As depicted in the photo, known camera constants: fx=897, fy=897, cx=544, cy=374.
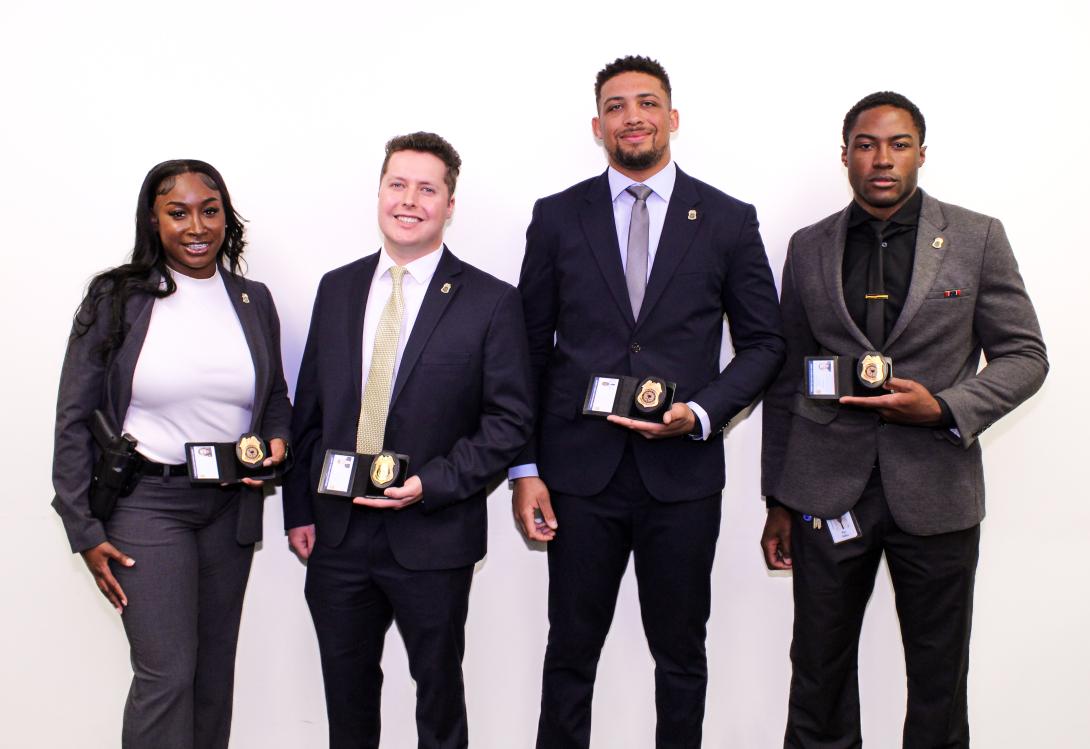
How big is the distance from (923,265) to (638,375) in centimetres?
82

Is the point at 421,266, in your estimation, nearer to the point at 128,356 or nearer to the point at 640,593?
the point at 128,356

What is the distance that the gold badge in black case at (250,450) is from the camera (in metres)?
2.40

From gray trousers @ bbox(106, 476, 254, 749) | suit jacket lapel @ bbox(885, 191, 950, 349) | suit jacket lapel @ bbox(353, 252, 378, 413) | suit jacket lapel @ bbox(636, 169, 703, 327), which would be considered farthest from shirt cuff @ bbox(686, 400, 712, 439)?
gray trousers @ bbox(106, 476, 254, 749)

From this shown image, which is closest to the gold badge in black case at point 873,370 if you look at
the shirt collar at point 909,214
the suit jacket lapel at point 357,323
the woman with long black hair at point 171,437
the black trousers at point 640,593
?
the shirt collar at point 909,214

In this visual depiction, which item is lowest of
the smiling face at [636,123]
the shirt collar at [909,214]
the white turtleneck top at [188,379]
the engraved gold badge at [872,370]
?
the white turtleneck top at [188,379]

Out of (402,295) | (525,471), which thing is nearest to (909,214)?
(525,471)

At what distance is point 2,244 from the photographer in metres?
3.11

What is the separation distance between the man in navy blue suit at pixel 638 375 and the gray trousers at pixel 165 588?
0.88 metres

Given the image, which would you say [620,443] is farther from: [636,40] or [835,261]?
[636,40]

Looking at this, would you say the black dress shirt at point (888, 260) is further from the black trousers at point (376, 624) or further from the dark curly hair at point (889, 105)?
the black trousers at point (376, 624)

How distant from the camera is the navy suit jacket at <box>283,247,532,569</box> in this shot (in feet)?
7.91

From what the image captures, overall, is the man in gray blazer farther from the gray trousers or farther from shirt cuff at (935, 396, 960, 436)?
the gray trousers

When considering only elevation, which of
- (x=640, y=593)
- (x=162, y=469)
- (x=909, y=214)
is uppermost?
(x=909, y=214)

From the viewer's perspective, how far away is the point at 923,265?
243 cm
